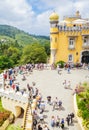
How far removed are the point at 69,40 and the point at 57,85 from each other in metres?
20.6

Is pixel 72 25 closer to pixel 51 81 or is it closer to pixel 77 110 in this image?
pixel 51 81

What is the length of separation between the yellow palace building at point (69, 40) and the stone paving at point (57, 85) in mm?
8617

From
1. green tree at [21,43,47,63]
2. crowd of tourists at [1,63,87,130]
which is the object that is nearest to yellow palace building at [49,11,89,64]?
green tree at [21,43,47,63]

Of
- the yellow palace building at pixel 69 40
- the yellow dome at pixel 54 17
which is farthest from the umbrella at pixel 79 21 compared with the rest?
the yellow dome at pixel 54 17

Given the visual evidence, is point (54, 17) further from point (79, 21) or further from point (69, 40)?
point (69, 40)

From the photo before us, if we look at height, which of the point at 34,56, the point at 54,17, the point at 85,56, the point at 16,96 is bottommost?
the point at 34,56

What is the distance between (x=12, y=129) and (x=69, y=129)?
481 cm

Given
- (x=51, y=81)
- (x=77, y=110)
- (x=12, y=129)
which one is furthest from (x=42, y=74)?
(x=12, y=129)

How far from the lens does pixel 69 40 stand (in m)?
60.7

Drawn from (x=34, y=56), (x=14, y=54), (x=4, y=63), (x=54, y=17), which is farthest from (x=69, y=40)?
(x=14, y=54)

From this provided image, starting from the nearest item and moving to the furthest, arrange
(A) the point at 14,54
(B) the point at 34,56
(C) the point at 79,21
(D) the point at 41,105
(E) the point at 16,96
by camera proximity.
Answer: (D) the point at 41,105
(E) the point at 16,96
(C) the point at 79,21
(B) the point at 34,56
(A) the point at 14,54

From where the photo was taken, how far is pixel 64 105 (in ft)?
111

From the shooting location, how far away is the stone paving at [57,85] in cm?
3186

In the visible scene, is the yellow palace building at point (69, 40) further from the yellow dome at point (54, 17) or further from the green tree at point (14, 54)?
the green tree at point (14, 54)
